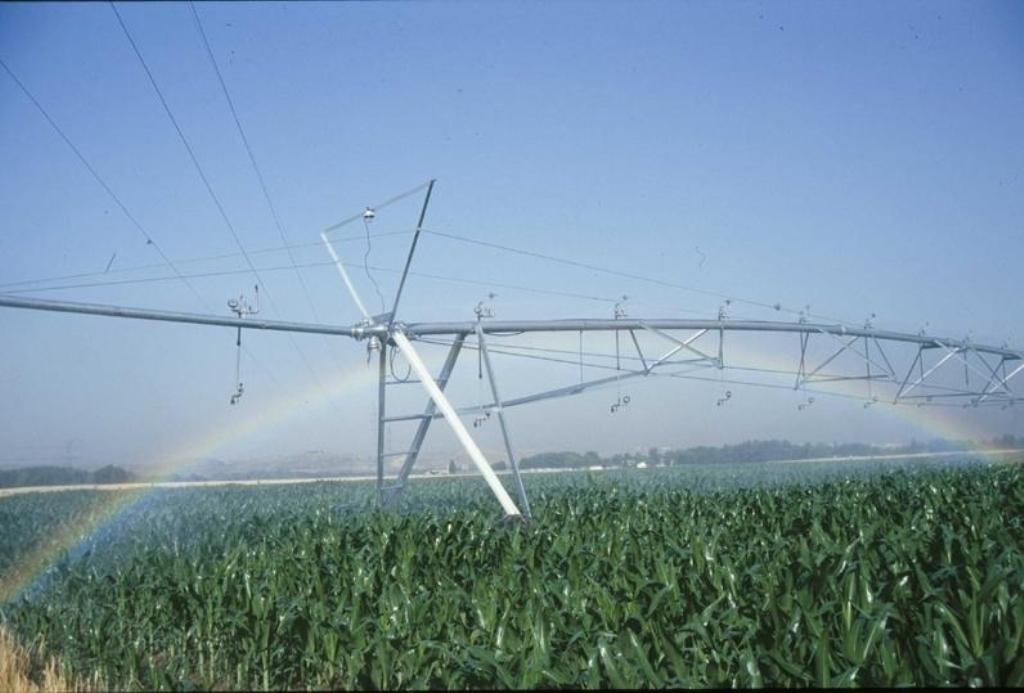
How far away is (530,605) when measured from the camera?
833 centimetres

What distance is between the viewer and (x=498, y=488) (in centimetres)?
1706

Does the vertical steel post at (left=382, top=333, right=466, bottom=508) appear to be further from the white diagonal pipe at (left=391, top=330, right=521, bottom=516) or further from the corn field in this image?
the corn field

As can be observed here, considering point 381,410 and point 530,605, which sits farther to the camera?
point 381,410

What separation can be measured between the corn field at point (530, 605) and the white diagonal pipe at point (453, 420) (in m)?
2.05

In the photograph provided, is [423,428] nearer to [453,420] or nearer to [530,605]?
[453,420]

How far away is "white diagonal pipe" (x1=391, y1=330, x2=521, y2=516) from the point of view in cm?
1716

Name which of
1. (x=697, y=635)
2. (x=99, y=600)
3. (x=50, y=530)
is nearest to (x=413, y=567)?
(x=99, y=600)

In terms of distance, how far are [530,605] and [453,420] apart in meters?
9.47

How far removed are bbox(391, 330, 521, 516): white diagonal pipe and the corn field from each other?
205 cm

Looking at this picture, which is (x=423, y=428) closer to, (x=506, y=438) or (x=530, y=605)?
(x=506, y=438)

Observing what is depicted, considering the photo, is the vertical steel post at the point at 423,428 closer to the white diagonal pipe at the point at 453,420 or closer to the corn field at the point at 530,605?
the white diagonal pipe at the point at 453,420

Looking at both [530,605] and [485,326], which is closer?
[530,605]

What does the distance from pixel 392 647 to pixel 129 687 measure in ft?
7.78

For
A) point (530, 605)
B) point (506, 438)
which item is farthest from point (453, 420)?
point (530, 605)
